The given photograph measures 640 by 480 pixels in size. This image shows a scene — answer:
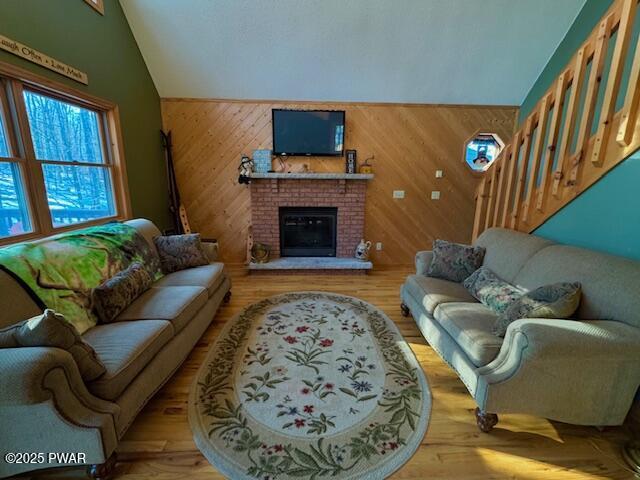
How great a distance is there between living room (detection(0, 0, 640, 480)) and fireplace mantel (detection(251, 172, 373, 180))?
0.05m

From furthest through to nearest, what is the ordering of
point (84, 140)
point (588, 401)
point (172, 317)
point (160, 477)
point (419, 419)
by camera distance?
1. point (84, 140)
2. point (172, 317)
3. point (419, 419)
4. point (588, 401)
5. point (160, 477)

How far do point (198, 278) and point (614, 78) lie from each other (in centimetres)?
351

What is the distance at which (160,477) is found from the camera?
1.36 meters

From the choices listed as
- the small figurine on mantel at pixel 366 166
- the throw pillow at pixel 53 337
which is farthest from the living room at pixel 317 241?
the small figurine on mantel at pixel 366 166

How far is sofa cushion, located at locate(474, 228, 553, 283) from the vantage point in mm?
2287

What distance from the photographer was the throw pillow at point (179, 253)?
2875 millimetres

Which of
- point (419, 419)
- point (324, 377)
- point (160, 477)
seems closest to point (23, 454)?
point (160, 477)

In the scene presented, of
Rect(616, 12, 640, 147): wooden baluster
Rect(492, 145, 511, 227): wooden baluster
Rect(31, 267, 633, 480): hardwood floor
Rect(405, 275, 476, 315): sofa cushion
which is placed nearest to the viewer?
Rect(31, 267, 633, 480): hardwood floor

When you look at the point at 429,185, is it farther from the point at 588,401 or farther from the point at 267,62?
the point at 588,401

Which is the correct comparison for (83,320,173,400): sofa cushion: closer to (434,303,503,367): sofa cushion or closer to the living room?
the living room

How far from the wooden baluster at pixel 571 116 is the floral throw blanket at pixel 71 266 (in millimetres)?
3619

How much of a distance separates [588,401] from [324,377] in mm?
1467

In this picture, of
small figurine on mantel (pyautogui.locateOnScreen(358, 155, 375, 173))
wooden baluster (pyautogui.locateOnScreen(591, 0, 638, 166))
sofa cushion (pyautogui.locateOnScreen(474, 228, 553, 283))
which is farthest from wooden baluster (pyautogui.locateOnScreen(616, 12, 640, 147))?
small figurine on mantel (pyautogui.locateOnScreen(358, 155, 375, 173))

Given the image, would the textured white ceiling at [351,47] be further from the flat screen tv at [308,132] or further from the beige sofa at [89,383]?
the beige sofa at [89,383]
